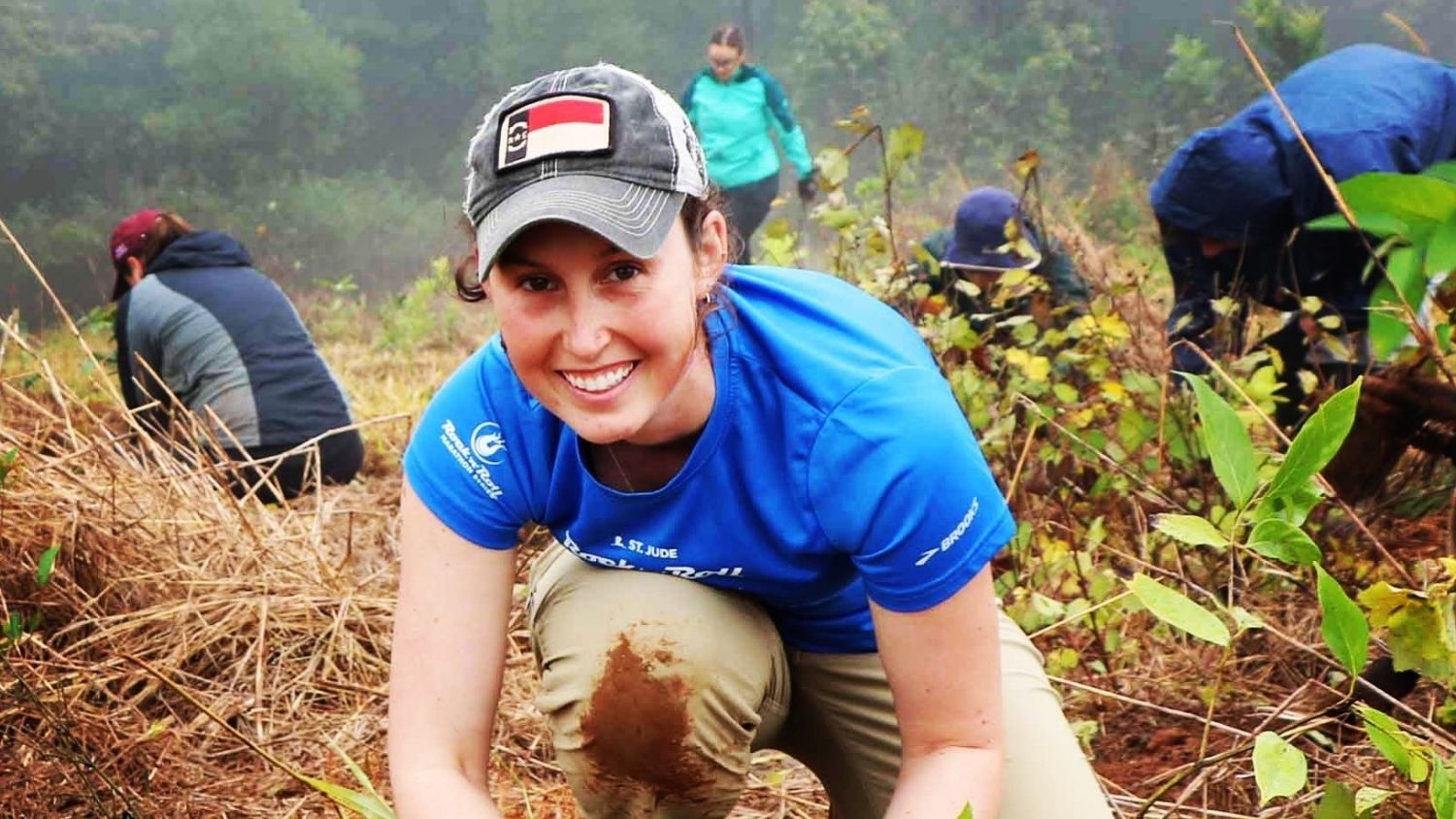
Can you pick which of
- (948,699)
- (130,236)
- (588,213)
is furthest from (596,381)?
(130,236)

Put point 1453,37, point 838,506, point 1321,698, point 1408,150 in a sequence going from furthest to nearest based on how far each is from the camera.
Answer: point 1453,37 < point 1408,150 < point 1321,698 < point 838,506

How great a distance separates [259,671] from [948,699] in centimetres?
145

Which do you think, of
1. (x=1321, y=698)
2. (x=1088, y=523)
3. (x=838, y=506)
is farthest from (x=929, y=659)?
(x=1088, y=523)

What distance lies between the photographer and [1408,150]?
2973 millimetres

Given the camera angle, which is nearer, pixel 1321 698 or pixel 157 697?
pixel 1321 698

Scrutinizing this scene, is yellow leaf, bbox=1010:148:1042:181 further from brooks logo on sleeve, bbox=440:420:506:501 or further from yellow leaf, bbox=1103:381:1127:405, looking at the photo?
brooks logo on sleeve, bbox=440:420:506:501

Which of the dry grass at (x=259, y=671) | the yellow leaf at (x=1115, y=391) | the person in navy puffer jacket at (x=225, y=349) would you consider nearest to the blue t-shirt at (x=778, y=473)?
the dry grass at (x=259, y=671)

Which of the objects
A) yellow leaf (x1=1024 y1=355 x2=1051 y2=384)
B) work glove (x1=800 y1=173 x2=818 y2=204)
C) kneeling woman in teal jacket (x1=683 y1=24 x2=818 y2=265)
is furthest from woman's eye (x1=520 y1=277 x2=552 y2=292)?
kneeling woman in teal jacket (x1=683 y1=24 x2=818 y2=265)

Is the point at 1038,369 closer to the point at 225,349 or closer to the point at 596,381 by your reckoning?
the point at 596,381

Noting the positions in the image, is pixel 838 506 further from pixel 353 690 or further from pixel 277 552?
pixel 277 552

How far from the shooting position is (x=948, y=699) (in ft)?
4.58

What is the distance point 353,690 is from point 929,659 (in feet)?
4.61

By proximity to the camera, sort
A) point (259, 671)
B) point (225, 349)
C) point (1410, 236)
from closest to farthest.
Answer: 1. point (1410, 236)
2. point (259, 671)
3. point (225, 349)

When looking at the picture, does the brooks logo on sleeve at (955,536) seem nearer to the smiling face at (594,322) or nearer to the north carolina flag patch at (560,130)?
the smiling face at (594,322)
